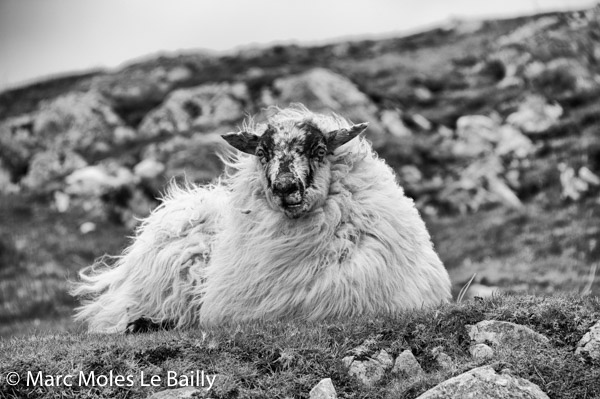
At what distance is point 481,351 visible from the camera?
668cm

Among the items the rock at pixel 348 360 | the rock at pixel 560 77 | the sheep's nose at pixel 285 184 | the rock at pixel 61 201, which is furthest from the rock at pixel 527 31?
the rock at pixel 348 360

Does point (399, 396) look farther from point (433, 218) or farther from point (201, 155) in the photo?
point (201, 155)

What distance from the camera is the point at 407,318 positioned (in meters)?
7.37

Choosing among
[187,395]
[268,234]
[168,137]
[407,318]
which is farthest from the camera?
[168,137]

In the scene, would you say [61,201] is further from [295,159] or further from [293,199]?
[293,199]

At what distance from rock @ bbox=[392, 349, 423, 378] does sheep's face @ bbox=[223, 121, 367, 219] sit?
229 centimetres

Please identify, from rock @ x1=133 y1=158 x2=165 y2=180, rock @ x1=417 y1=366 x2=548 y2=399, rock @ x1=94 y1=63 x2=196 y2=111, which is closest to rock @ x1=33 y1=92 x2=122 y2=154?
rock @ x1=94 y1=63 x2=196 y2=111

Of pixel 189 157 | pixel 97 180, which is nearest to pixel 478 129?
pixel 189 157

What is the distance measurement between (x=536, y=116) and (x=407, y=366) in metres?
24.0

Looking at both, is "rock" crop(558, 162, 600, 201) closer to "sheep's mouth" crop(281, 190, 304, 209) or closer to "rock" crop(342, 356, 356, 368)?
"sheep's mouth" crop(281, 190, 304, 209)

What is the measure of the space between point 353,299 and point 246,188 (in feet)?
6.94

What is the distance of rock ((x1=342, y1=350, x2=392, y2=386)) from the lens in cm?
654

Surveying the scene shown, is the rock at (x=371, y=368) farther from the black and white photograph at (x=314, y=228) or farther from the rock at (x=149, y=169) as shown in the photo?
the rock at (x=149, y=169)

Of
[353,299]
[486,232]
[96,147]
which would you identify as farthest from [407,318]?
[96,147]
